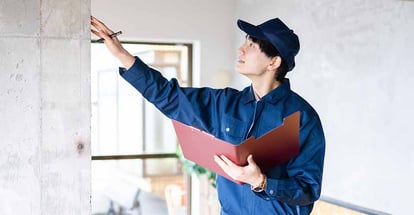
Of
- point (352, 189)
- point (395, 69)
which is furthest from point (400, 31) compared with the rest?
point (352, 189)

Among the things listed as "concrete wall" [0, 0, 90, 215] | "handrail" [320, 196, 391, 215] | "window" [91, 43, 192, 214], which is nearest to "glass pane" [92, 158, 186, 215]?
"window" [91, 43, 192, 214]

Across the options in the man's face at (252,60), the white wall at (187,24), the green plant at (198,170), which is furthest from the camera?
the green plant at (198,170)

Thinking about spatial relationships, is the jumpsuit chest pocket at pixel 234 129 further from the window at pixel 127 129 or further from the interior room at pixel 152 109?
the window at pixel 127 129

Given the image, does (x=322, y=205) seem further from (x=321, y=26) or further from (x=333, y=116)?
(x=321, y=26)

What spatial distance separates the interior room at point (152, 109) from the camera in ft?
6.86

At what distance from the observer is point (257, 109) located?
2.04 m

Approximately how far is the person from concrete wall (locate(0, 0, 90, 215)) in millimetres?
152

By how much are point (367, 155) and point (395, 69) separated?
65 cm

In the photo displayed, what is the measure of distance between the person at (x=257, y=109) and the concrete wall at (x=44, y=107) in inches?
6.0

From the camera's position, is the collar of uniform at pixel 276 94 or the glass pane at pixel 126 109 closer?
the collar of uniform at pixel 276 94

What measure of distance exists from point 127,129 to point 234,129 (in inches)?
156

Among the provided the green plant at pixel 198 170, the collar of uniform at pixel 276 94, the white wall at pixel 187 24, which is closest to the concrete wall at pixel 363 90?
the white wall at pixel 187 24

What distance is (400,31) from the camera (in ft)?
11.5

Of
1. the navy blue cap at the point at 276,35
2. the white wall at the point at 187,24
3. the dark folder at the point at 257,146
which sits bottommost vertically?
the dark folder at the point at 257,146
